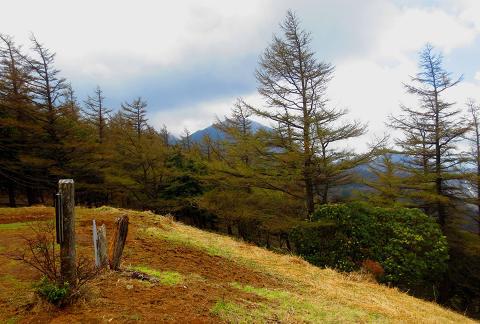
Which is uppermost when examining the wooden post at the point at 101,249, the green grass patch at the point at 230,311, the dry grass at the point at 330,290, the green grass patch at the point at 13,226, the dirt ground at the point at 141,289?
the green grass patch at the point at 13,226

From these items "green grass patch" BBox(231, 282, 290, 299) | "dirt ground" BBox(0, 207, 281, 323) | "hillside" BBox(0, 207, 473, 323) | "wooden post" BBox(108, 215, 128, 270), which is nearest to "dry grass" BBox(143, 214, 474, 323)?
"hillside" BBox(0, 207, 473, 323)

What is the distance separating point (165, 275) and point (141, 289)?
1.08m

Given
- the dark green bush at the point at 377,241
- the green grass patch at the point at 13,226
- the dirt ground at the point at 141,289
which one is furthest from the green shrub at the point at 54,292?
the dark green bush at the point at 377,241

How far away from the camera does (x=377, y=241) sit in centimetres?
1711

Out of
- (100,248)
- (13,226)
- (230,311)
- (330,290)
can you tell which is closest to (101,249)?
(100,248)

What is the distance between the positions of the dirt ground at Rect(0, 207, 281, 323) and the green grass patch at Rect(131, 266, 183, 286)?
0.41 ft

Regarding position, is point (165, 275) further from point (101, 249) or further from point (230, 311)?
point (230, 311)

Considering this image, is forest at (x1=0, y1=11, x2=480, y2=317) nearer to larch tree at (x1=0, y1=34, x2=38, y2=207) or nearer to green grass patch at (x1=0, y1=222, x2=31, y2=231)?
larch tree at (x1=0, y1=34, x2=38, y2=207)

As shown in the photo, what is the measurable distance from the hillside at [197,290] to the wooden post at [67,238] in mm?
390

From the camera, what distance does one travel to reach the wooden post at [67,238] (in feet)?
17.8

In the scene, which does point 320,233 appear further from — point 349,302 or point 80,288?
point 80,288

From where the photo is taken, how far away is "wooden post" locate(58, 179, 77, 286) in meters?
5.42

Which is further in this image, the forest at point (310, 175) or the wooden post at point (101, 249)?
the forest at point (310, 175)

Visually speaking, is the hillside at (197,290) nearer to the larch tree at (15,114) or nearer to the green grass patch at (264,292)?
the green grass patch at (264,292)
